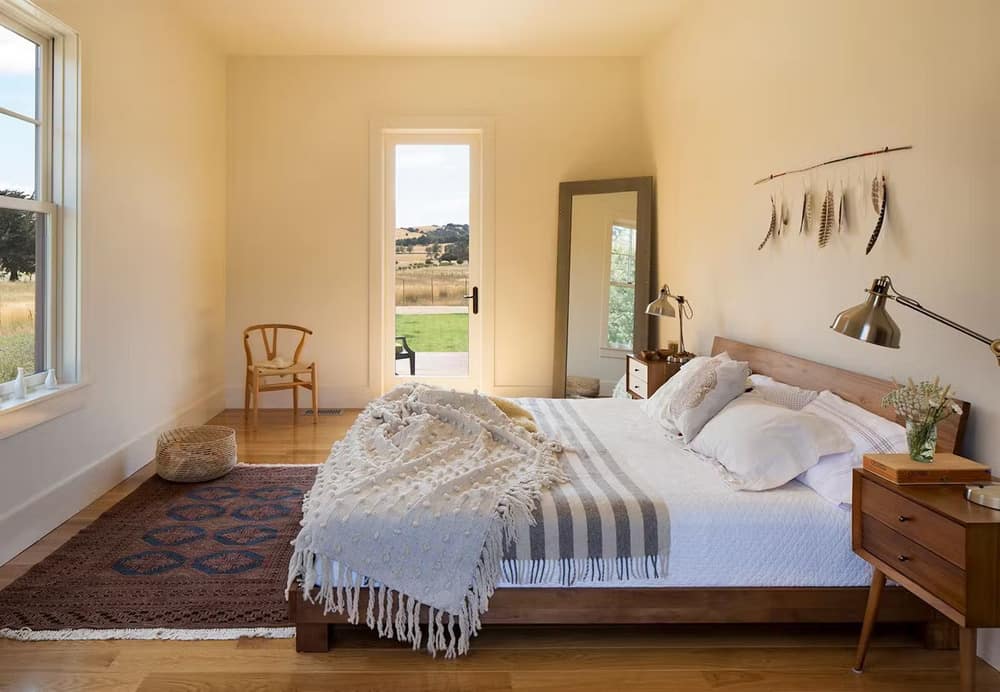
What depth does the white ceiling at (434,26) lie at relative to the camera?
4938mm

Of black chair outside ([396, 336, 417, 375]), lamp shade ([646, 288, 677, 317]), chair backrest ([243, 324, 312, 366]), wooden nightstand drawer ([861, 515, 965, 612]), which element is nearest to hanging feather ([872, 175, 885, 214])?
wooden nightstand drawer ([861, 515, 965, 612])

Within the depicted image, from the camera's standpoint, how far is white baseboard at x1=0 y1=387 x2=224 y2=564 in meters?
3.03

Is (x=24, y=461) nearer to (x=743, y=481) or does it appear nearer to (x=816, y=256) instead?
(x=743, y=481)

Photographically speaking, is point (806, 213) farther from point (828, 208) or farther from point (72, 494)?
point (72, 494)

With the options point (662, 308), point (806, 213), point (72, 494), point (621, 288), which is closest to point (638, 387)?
point (662, 308)

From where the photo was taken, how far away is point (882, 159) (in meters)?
2.79

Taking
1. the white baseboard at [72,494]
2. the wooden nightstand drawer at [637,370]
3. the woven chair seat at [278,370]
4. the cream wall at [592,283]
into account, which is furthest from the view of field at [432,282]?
the white baseboard at [72,494]

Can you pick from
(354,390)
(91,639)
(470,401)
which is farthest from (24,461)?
(354,390)

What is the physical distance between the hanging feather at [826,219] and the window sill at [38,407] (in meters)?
3.33

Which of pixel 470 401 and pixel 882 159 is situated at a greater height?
pixel 882 159

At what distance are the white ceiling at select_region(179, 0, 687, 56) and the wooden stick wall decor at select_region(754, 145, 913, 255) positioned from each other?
198 cm

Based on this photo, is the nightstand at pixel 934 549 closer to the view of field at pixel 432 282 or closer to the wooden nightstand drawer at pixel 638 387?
the wooden nightstand drawer at pixel 638 387

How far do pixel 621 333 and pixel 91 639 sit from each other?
4.20m

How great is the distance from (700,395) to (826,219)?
88 centimetres
